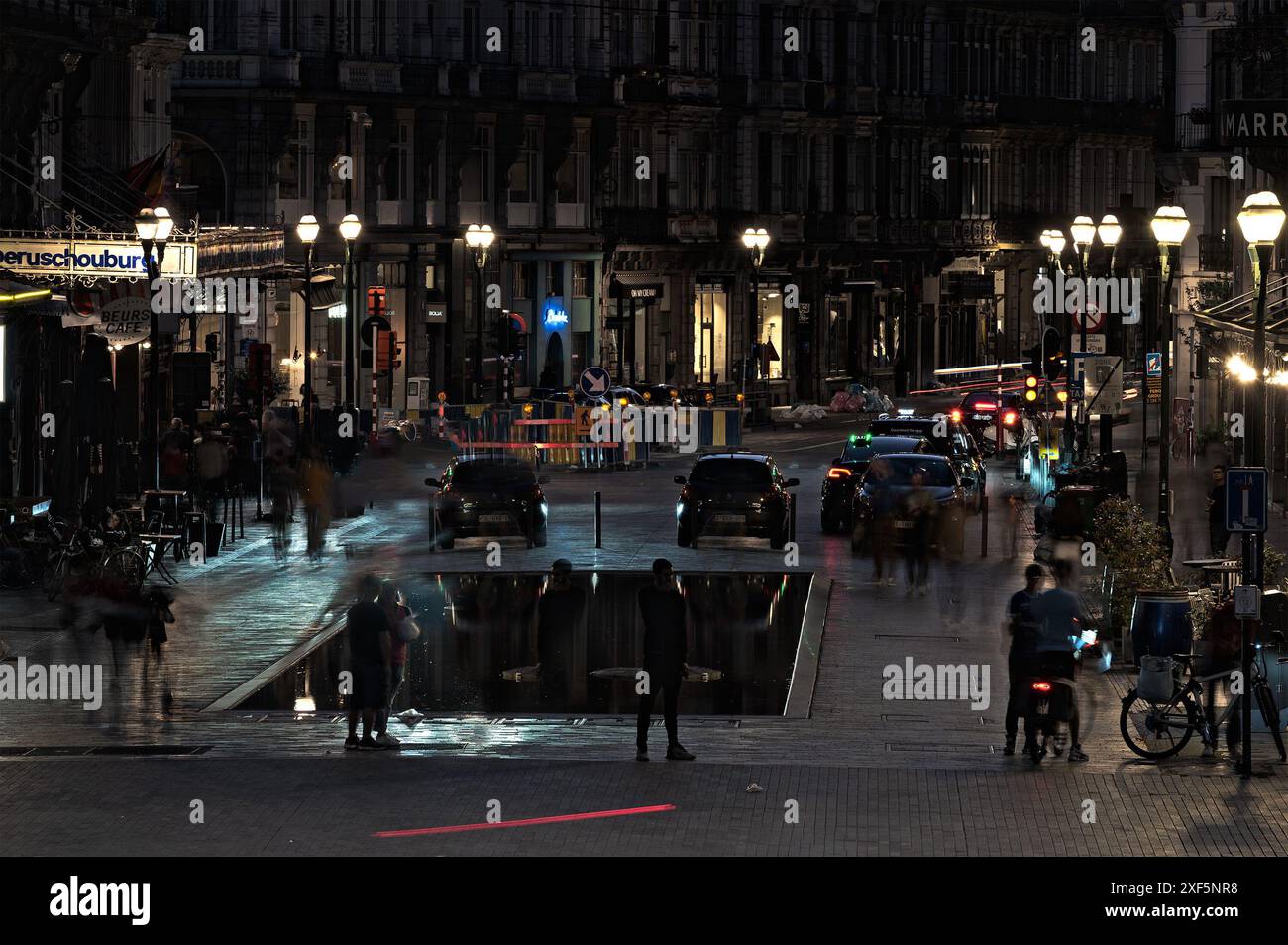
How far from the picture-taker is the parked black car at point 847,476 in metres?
39.8

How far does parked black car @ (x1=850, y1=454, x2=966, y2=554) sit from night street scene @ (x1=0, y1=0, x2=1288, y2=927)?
11 cm

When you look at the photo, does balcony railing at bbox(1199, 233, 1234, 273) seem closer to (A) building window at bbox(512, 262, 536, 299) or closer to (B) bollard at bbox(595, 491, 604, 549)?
(A) building window at bbox(512, 262, 536, 299)

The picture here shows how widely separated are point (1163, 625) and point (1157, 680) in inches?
110

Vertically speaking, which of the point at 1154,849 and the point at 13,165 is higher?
the point at 13,165

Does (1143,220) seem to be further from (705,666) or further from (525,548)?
(705,666)

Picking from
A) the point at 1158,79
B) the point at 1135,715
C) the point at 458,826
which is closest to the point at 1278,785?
the point at 1135,715

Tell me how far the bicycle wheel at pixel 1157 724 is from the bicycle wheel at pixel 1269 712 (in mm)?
536

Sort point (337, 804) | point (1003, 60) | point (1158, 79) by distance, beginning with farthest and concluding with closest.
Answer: point (1158, 79) → point (1003, 60) → point (337, 804)

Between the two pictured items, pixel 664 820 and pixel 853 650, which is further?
pixel 853 650

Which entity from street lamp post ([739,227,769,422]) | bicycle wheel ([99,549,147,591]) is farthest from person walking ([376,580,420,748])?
street lamp post ([739,227,769,422])

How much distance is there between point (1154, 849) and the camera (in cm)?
1655

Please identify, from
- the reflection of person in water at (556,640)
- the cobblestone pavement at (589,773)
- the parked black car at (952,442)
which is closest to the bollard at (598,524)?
the parked black car at (952,442)

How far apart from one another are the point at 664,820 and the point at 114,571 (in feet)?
43.2

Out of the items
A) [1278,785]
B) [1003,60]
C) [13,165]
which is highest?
[1003,60]
